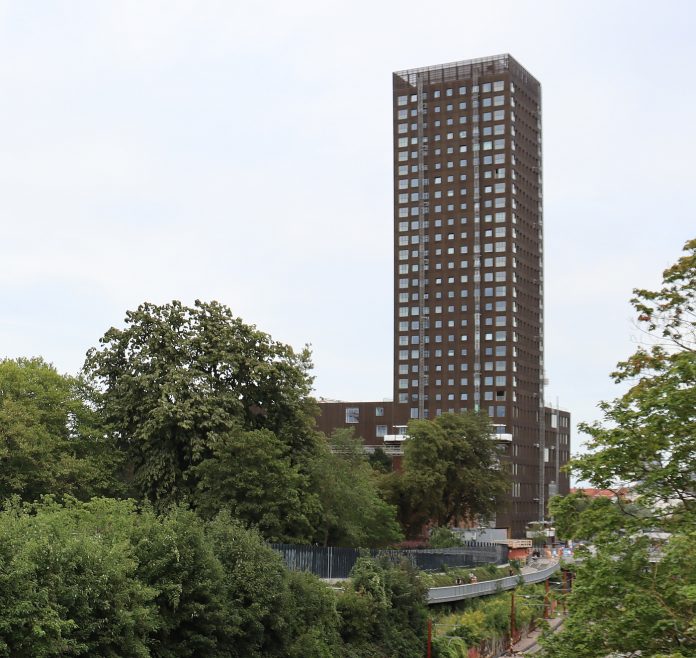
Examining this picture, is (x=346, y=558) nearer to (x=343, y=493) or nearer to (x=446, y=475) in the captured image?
(x=343, y=493)

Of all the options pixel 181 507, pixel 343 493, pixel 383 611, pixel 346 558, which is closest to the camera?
pixel 181 507

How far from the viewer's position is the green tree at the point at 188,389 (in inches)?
2334

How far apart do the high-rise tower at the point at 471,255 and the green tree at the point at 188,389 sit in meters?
90.6

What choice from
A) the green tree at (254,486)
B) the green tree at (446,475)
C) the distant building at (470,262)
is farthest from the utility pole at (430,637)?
the distant building at (470,262)

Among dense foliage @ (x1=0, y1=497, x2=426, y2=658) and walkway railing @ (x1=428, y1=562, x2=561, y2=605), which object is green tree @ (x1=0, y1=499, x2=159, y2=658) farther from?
walkway railing @ (x1=428, y1=562, x2=561, y2=605)

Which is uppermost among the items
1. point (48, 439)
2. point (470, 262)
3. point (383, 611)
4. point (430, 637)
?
point (470, 262)

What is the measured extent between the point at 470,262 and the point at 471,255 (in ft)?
3.80

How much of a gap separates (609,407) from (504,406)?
126 meters

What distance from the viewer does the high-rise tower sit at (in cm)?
15425

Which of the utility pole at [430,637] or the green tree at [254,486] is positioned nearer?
the green tree at [254,486]

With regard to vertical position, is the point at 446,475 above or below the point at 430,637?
above

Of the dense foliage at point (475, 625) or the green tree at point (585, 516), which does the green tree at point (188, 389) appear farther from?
the green tree at point (585, 516)

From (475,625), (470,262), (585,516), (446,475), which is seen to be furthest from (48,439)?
(470,262)

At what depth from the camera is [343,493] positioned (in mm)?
65812
